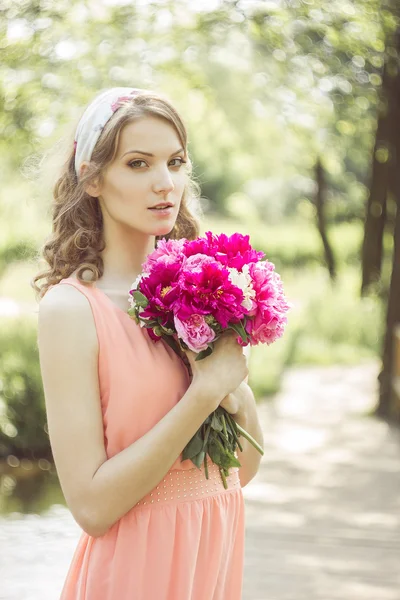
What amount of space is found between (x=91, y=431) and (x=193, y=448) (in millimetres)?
262

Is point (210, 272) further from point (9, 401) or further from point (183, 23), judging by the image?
point (183, 23)

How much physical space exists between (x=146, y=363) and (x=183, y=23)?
9.60 metres

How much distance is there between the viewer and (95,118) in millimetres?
2273

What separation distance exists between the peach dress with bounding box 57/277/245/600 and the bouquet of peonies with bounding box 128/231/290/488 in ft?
0.21

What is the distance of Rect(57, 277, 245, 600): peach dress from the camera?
6.87ft

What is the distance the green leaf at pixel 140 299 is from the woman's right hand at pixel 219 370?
0.49 ft

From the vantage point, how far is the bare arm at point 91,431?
6.61 feet

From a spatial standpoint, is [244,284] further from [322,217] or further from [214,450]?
[322,217]

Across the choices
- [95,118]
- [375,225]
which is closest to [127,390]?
[95,118]

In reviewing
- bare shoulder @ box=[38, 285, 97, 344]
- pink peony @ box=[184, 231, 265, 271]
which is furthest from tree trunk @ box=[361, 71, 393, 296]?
bare shoulder @ box=[38, 285, 97, 344]

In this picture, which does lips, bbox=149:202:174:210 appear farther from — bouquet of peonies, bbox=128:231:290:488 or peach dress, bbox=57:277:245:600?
peach dress, bbox=57:277:245:600

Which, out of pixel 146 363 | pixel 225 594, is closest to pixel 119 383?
pixel 146 363

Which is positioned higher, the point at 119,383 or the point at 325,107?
the point at 119,383

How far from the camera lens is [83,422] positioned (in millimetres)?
2021
